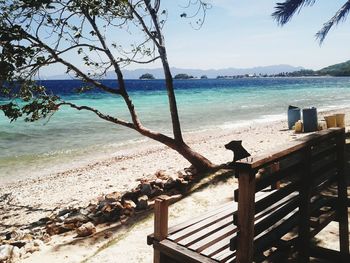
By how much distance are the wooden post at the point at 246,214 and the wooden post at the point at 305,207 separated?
968 millimetres

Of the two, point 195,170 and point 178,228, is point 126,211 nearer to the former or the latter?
point 195,170

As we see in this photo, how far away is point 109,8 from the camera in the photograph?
8.15 m

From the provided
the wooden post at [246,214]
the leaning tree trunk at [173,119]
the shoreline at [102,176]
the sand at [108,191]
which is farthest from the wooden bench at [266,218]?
the shoreline at [102,176]

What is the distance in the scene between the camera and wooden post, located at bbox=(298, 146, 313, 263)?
3.15m

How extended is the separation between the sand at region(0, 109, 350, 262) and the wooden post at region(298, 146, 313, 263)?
228cm

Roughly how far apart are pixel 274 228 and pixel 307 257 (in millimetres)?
764

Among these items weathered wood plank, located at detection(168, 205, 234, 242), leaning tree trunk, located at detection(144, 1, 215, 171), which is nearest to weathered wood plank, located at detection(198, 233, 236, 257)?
weathered wood plank, located at detection(168, 205, 234, 242)

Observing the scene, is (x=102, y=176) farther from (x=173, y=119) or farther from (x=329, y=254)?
(x=329, y=254)

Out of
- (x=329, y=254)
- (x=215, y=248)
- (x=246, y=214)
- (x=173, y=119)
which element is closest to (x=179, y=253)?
(x=215, y=248)

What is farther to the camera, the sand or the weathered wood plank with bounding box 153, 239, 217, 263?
the sand

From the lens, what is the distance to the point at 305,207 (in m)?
3.25

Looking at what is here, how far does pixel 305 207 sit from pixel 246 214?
3.65 ft

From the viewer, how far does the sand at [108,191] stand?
5.63 metres

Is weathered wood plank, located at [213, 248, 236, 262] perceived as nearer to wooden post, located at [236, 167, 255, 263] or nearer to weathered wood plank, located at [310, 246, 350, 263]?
wooden post, located at [236, 167, 255, 263]
